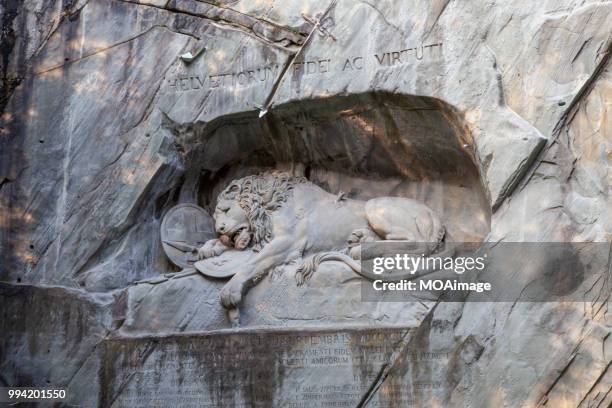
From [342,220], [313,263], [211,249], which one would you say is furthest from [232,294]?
[342,220]

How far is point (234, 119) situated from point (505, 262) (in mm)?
2632

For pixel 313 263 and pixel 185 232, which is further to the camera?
pixel 185 232

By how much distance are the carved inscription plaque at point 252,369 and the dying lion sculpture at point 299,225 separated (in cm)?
47

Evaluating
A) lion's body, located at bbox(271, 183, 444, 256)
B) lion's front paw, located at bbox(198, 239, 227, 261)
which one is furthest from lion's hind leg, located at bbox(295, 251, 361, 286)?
lion's front paw, located at bbox(198, 239, 227, 261)

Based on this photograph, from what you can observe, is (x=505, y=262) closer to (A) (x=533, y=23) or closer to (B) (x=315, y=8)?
(A) (x=533, y=23)

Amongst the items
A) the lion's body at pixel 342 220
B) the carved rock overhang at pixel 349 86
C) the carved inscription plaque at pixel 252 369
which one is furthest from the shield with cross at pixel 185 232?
the carved inscription plaque at pixel 252 369

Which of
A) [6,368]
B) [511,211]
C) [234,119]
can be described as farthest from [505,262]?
[6,368]

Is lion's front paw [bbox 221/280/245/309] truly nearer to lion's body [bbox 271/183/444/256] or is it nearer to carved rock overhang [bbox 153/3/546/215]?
lion's body [bbox 271/183/444/256]

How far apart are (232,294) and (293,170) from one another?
129 centimetres

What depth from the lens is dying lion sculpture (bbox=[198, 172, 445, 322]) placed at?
807 centimetres

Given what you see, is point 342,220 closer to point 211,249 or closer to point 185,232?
point 211,249

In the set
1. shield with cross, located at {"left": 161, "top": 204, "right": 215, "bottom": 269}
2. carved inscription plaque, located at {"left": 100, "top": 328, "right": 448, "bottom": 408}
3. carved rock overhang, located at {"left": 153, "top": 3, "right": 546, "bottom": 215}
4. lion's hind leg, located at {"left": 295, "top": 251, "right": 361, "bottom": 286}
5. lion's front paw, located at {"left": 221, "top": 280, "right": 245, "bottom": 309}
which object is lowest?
carved inscription plaque, located at {"left": 100, "top": 328, "right": 448, "bottom": 408}

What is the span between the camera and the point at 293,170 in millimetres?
8742

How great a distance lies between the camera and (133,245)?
8703 millimetres
